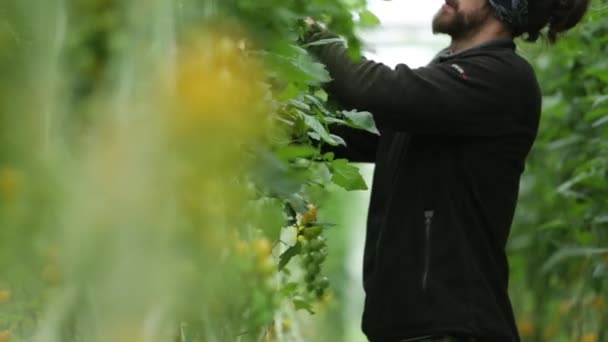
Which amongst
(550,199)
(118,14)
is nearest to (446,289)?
(118,14)

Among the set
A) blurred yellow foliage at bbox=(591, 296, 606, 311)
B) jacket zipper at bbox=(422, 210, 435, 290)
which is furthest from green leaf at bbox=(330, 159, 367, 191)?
blurred yellow foliage at bbox=(591, 296, 606, 311)

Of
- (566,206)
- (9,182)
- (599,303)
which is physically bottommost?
(599,303)

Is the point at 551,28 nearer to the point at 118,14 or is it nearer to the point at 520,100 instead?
the point at 520,100

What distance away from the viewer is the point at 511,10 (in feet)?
9.22

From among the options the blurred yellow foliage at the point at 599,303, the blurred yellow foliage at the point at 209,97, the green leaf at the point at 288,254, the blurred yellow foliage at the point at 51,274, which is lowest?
the blurred yellow foliage at the point at 599,303

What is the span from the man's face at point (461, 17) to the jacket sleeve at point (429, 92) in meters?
0.19

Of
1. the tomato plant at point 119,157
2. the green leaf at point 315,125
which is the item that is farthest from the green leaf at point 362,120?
the tomato plant at point 119,157

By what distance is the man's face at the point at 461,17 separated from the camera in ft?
9.16

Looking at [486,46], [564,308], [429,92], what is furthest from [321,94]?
[564,308]

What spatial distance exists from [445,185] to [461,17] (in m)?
0.46

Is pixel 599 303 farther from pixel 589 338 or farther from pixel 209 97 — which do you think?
pixel 209 97

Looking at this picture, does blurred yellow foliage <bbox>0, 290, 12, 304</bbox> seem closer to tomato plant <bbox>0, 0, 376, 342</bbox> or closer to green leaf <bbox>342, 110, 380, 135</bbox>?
tomato plant <bbox>0, 0, 376, 342</bbox>

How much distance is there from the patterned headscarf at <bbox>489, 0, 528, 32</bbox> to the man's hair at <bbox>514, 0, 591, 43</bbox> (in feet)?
0.12

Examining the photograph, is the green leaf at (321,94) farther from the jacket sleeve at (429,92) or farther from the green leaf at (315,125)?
the green leaf at (315,125)
